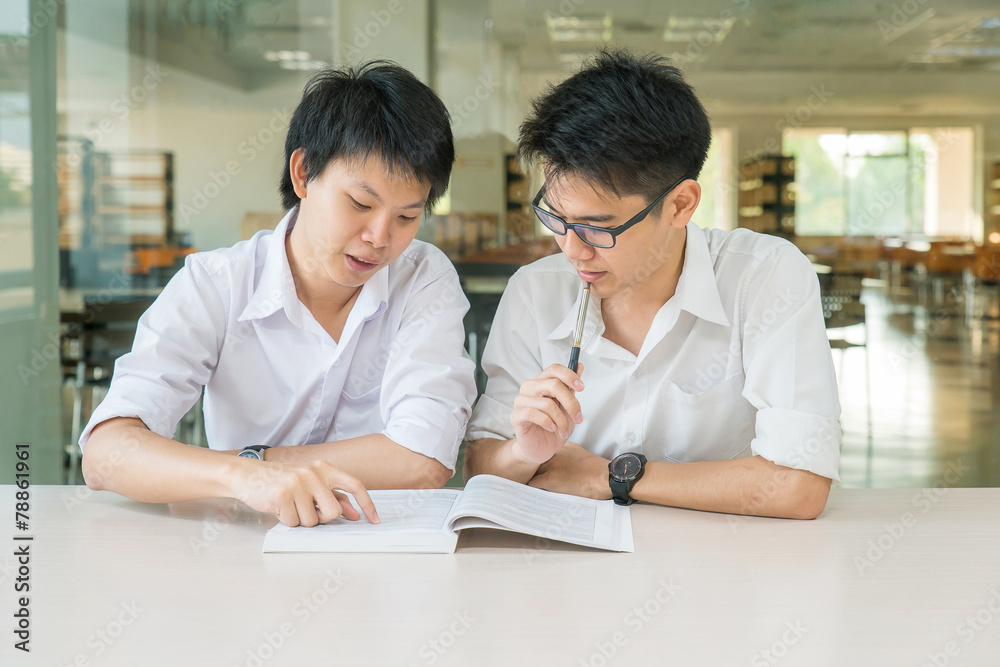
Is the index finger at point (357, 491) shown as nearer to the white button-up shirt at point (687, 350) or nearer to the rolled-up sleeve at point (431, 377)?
the rolled-up sleeve at point (431, 377)

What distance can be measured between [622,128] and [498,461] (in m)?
0.52

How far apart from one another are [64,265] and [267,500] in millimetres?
2595

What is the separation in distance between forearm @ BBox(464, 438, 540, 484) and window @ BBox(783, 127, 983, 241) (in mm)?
2410

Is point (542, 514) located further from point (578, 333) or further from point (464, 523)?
point (578, 333)

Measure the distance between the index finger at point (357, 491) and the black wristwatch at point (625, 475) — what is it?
33cm

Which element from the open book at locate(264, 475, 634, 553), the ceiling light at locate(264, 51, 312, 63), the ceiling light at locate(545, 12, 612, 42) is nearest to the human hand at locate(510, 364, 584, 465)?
the open book at locate(264, 475, 634, 553)

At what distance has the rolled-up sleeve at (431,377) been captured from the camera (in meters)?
1.32

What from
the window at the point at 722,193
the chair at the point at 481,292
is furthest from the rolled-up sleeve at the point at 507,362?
the window at the point at 722,193

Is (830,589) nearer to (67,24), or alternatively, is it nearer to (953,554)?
(953,554)

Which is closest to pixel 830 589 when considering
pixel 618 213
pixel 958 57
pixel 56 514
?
pixel 618 213

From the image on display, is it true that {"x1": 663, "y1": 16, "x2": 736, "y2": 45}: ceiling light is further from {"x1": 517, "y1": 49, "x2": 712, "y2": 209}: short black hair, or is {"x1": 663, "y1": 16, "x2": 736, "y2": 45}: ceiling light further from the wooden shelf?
{"x1": 517, "y1": 49, "x2": 712, "y2": 209}: short black hair

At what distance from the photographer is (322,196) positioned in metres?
A: 1.33

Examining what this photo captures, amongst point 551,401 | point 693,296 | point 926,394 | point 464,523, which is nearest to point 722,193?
point 926,394

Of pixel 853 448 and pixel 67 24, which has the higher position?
pixel 67 24
